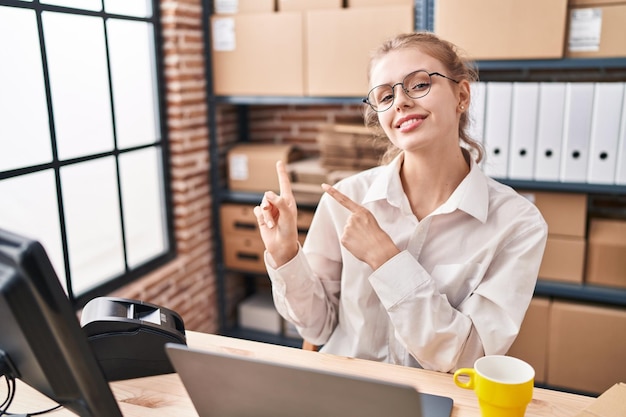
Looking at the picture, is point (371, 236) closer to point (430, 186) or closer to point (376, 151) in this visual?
point (430, 186)

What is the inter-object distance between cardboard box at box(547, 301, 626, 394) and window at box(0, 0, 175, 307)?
5.72 feet

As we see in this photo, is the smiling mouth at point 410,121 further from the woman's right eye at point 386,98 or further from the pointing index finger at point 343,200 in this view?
the pointing index finger at point 343,200

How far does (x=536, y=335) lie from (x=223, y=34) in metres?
1.91

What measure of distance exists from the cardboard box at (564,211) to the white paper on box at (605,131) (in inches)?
4.8

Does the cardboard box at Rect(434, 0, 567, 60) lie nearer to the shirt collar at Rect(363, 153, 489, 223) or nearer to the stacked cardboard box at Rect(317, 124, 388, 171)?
the stacked cardboard box at Rect(317, 124, 388, 171)

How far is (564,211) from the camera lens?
7.61ft

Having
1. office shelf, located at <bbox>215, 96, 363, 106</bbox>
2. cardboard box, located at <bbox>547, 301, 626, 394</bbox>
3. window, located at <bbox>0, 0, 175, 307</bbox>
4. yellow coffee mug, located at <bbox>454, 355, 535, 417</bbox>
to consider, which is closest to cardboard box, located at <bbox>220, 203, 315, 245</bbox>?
window, located at <bbox>0, 0, 175, 307</bbox>

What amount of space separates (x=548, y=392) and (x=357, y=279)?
1.63 feet

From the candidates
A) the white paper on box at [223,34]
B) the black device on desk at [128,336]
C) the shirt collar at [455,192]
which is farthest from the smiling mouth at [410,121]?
the white paper on box at [223,34]

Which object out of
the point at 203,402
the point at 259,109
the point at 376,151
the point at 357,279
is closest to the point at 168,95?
the point at 259,109

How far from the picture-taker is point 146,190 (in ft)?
8.95

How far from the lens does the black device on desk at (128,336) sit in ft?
3.45

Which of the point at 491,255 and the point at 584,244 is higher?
the point at 491,255

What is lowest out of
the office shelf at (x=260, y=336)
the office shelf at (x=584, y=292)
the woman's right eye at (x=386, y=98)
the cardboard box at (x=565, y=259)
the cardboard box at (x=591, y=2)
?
the office shelf at (x=260, y=336)
